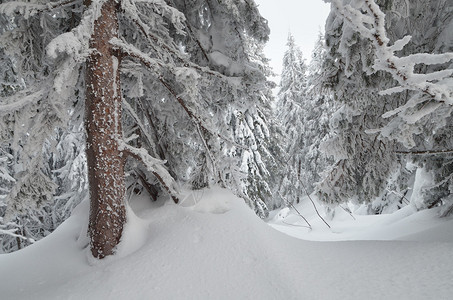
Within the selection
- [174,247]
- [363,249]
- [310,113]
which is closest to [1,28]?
[174,247]

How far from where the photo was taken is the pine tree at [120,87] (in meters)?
3.21

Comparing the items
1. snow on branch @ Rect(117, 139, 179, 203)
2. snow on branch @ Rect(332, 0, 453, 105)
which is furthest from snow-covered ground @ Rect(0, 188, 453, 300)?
snow on branch @ Rect(332, 0, 453, 105)

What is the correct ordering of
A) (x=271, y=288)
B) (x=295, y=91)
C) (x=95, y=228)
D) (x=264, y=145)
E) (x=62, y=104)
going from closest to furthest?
(x=271, y=288) < (x=62, y=104) < (x=95, y=228) < (x=264, y=145) < (x=295, y=91)

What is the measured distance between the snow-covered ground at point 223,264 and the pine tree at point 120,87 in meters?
0.43

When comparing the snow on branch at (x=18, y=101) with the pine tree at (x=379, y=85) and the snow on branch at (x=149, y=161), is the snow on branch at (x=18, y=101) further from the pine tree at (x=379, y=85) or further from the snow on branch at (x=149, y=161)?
the pine tree at (x=379, y=85)

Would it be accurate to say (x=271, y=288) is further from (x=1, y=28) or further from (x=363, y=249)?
(x=1, y=28)

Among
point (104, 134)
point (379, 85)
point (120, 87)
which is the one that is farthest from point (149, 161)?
point (379, 85)

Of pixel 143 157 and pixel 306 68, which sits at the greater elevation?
pixel 306 68

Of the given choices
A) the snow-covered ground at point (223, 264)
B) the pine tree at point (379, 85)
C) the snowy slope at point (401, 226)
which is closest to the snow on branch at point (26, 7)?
the snow-covered ground at point (223, 264)

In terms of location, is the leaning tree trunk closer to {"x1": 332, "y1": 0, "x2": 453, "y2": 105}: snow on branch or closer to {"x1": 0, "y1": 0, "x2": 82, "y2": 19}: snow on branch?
{"x1": 0, "y1": 0, "x2": 82, "y2": 19}: snow on branch

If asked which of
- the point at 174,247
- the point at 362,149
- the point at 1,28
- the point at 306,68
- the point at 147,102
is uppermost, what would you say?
the point at 306,68

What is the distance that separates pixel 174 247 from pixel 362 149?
3.86 meters

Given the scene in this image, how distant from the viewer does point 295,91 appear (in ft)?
74.1

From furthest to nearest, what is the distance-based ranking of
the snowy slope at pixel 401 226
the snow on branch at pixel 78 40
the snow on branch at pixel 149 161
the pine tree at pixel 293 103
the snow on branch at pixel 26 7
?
the pine tree at pixel 293 103 < the snowy slope at pixel 401 226 < the snow on branch at pixel 149 161 < the snow on branch at pixel 26 7 < the snow on branch at pixel 78 40
